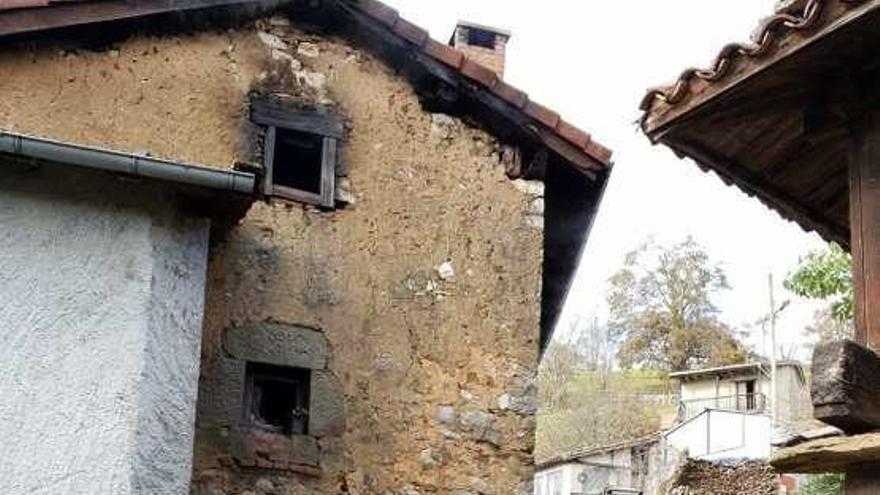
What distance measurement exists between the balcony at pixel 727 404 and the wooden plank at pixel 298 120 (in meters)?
33.4

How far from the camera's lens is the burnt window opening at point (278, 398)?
27.4 feet

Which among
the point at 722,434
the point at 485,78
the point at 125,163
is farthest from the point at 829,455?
the point at 722,434

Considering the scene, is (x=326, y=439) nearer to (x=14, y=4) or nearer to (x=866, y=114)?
(x=14, y=4)

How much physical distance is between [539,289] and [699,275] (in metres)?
39.7

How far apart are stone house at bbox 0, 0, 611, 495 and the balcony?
3286cm

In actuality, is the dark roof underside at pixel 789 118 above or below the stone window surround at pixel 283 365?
above

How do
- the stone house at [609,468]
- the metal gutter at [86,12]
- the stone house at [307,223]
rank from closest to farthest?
the stone house at [307,223], the metal gutter at [86,12], the stone house at [609,468]

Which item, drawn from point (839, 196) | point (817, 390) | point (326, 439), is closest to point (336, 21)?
point (326, 439)

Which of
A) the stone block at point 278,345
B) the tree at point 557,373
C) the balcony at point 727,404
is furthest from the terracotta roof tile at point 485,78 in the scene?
the tree at point 557,373

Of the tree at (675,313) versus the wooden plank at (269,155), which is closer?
the wooden plank at (269,155)

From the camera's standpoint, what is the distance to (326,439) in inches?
328

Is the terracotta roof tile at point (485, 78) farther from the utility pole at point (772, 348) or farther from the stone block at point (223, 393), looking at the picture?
the utility pole at point (772, 348)

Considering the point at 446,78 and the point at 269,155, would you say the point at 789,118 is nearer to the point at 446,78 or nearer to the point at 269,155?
Answer: the point at 446,78


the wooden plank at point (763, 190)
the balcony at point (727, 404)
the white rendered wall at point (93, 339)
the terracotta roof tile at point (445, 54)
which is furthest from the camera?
the balcony at point (727, 404)
